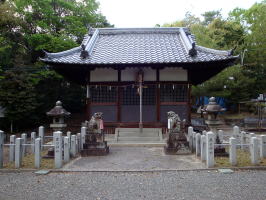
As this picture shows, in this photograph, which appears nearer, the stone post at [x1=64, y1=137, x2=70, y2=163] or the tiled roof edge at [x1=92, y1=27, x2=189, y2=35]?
the stone post at [x1=64, y1=137, x2=70, y2=163]

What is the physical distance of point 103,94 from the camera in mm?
14469

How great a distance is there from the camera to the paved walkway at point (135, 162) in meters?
7.64

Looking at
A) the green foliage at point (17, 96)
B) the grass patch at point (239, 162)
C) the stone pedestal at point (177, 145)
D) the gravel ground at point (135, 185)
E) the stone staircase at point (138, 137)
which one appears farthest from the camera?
the green foliage at point (17, 96)

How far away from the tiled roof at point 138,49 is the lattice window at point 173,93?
175 centimetres

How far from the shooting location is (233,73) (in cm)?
2286

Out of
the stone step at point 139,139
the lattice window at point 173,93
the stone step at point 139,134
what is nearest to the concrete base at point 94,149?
the stone step at point 139,139

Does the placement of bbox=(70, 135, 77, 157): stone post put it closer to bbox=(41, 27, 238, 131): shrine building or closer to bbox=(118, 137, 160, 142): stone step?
bbox=(118, 137, 160, 142): stone step

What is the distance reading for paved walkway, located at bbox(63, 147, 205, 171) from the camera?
764 cm

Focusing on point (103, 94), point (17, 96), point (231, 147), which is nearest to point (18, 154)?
point (231, 147)

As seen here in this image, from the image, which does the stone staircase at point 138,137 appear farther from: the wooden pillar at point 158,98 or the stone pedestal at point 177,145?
the stone pedestal at point 177,145

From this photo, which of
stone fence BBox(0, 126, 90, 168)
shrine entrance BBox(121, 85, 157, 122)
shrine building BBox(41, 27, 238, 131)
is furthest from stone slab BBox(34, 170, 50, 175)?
shrine entrance BBox(121, 85, 157, 122)

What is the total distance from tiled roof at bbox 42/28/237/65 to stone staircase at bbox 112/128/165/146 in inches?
149

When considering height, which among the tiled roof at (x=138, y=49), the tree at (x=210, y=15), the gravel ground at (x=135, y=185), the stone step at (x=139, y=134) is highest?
the tree at (x=210, y=15)

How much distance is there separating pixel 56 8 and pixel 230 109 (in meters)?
21.3
